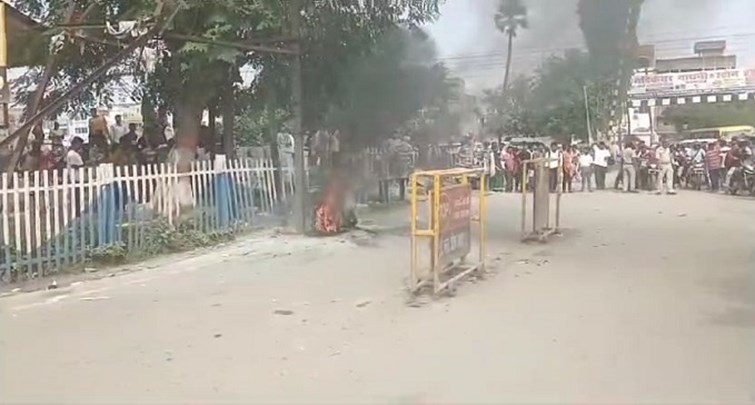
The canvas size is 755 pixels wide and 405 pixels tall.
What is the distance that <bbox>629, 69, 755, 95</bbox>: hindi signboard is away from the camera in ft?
82.4

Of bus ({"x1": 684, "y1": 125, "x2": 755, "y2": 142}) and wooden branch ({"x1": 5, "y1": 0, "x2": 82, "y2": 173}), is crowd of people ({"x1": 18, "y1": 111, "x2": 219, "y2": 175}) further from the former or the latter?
bus ({"x1": 684, "y1": 125, "x2": 755, "y2": 142})

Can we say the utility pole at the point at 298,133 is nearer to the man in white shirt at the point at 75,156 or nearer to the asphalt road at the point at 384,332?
the asphalt road at the point at 384,332

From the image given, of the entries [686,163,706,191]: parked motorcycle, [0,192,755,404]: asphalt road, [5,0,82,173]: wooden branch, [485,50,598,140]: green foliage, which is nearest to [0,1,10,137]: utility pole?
[5,0,82,173]: wooden branch

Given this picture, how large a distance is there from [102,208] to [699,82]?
2232 cm

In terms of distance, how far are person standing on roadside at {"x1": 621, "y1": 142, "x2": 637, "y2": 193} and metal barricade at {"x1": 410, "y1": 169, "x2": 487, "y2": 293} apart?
12.3 metres

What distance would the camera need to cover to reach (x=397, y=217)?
12766 mm

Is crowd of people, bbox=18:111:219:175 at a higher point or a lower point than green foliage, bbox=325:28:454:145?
lower

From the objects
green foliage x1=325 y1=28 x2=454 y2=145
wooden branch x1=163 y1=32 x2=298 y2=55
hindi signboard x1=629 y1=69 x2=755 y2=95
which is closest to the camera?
wooden branch x1=163 y1=32 x2=298 y2=55

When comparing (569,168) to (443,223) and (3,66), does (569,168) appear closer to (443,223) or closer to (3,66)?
(443,223)

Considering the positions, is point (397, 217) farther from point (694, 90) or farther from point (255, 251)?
point (694, 90)

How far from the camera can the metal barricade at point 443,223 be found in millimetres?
6473

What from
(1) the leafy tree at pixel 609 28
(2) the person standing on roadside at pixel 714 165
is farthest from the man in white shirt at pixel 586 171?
(1) the leafy tree at pixel 609 28

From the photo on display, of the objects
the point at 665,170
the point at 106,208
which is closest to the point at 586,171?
the point at 665,170

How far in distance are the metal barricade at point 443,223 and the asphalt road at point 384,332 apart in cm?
23
